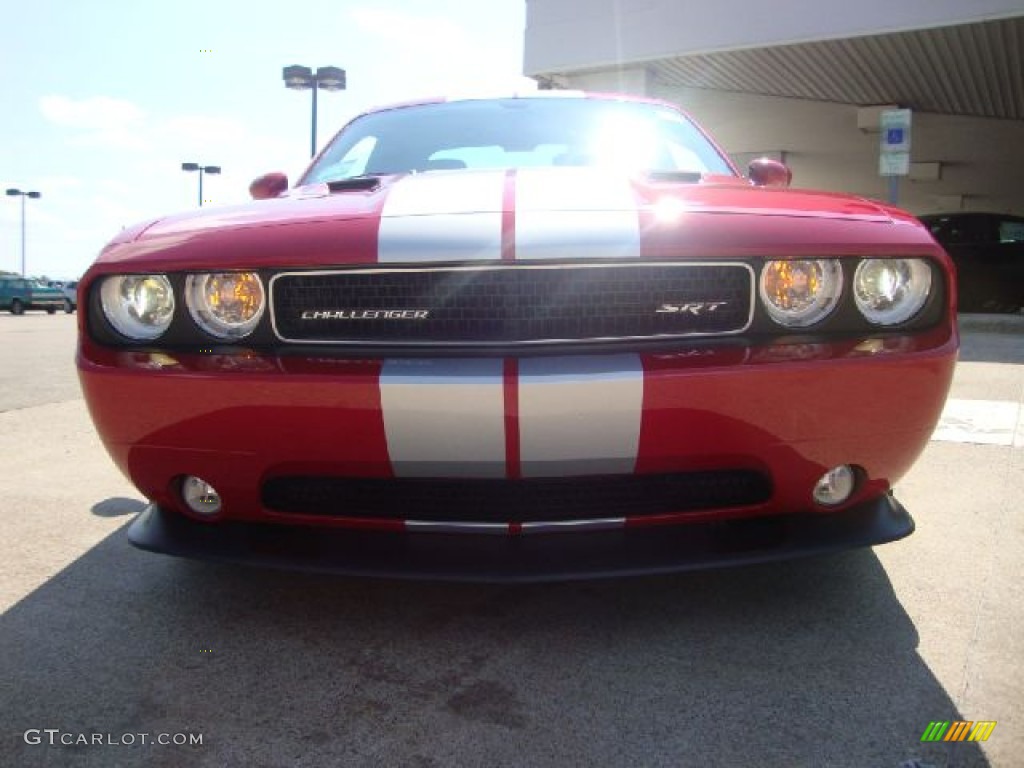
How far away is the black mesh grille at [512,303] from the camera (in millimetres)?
1643

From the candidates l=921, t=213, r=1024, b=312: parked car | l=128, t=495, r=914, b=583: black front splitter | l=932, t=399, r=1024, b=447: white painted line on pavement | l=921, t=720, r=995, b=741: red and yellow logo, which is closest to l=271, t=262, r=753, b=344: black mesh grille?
l=128, t=495, r=914, b=583: black front splitter

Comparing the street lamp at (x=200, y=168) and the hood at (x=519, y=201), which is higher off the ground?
the street lamp at (x=200, y=168)

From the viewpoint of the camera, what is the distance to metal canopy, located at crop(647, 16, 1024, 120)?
36.9 feet

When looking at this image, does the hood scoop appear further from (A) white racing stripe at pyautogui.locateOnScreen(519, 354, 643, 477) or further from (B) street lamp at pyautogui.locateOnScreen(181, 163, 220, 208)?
(B) street lamp at pyautogui.locateOnScreen(181, 163, 220, 208)

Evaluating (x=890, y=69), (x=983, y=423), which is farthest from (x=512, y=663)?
(x=890, y=69)

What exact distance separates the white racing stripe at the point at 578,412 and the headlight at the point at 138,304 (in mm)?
785

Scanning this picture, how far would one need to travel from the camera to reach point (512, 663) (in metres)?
1.67

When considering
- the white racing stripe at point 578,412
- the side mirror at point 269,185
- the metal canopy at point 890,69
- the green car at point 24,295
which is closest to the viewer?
the white racing stripe at point 578,412

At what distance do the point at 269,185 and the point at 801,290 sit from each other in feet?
5.75

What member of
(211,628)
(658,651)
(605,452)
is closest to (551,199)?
(605,452)

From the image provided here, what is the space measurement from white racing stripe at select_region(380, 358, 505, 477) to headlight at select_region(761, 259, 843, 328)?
587 millimetres

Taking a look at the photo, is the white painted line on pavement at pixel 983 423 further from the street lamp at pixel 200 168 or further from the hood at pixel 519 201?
the street lamp at pixel 200 168

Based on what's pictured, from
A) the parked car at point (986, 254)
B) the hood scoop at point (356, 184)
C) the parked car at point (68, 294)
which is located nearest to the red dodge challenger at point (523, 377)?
the hood scoop at point (356, 184)

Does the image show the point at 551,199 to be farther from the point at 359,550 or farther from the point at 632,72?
the point at 632,72
